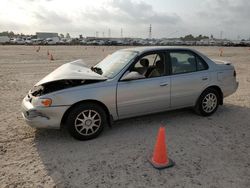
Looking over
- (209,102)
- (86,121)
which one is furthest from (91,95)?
(209,102)

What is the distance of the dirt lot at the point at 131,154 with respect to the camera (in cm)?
334

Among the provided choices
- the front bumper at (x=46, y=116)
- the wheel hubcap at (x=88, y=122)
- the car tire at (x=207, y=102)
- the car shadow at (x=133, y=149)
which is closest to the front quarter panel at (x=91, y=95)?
the front bumper at (x=46, y=116)

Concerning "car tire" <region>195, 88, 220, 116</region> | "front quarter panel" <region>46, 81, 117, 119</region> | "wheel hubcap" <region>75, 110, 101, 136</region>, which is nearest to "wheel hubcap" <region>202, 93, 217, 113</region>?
"car tire" <region>195, 88, 220, 116</region>

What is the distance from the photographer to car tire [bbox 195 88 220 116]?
5.63m

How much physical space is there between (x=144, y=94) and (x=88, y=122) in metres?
1.21

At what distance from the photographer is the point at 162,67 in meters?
5.21

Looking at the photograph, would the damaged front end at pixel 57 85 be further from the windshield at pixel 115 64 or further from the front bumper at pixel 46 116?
the windshield at pixel 115 64

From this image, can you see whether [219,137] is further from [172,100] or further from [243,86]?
[243,86]

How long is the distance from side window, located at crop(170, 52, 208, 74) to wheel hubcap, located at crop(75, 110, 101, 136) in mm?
1929

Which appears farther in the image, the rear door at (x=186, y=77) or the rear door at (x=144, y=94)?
the rear door at (x=186, y=77)

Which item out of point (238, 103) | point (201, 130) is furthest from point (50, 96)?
point (238, 103)

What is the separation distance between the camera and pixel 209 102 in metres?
5.73

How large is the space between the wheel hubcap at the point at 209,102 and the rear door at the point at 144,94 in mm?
1027

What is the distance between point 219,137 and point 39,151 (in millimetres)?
3251
